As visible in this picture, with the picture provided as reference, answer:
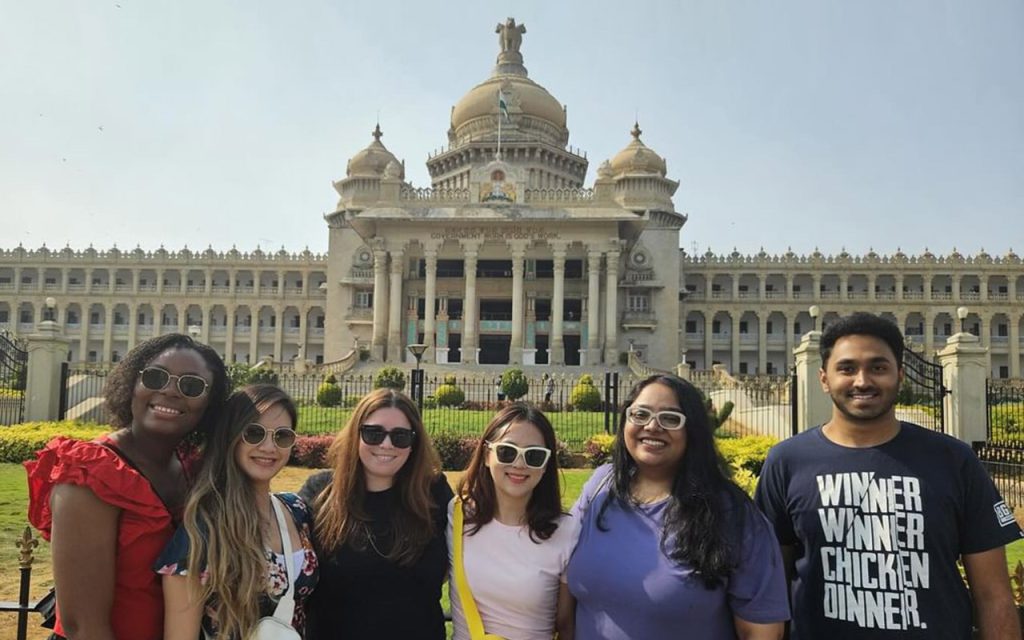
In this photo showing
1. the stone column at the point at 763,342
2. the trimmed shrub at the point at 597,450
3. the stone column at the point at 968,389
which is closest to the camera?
the stone column at the point at 968,389

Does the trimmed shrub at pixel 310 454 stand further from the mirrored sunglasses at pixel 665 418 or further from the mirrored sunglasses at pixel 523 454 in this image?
the mirrored sunglasses at pixel 665 418

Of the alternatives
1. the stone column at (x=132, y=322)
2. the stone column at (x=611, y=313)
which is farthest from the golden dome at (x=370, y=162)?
the stone column at (x=132, y=322)

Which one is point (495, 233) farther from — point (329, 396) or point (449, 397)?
point (329, 396)

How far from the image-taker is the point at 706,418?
3.02 m

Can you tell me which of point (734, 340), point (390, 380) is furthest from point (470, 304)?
point (734, 340)

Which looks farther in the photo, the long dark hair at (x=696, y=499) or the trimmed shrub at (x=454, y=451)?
the trimmed shrub at (x=454, y=451)

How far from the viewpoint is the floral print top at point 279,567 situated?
8.40 feet

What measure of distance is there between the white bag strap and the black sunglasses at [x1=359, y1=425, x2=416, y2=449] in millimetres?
471

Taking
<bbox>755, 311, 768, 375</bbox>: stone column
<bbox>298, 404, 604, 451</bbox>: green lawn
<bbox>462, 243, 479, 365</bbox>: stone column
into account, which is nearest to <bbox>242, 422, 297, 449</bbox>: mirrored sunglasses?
<bbox>298, 404, 604, 451</bbox>: green lawn

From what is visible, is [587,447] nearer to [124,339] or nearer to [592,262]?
[592,262]

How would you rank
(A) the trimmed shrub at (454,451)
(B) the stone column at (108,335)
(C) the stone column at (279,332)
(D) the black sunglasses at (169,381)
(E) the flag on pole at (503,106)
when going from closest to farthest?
(D) the black sunglasses at (169,381) → (A) the trimmed shrub at (454,451) → (E) the flag on pole at (503,106) → (C) the stone column at (279,332) → (B) the stone column at (108,335)

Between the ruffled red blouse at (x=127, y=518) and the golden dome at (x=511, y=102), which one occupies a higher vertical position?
the golden dome at (x=511, y=102)

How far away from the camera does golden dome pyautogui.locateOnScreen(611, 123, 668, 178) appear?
156 ft

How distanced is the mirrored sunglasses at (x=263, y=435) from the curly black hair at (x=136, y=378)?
0.20 meters
